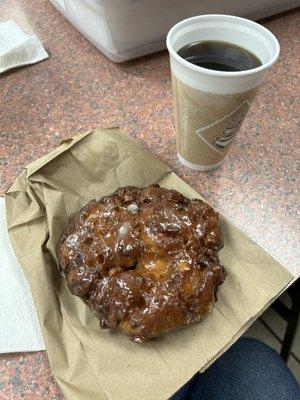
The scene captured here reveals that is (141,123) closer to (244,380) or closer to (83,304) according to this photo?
(83,304)

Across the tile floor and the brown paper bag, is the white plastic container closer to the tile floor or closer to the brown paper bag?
the brown paper bag

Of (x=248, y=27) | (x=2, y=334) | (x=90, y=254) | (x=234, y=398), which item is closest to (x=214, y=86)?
(x=248, y=27)

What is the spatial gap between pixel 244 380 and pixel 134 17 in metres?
0.69

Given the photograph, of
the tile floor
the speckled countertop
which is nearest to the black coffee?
the speckled countertop

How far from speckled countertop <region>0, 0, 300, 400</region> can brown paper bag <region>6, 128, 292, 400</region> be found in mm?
37

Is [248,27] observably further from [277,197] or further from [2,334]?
[2,334]

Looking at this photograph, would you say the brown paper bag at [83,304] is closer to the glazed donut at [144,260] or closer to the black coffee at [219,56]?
the glazed donut at [144,260]

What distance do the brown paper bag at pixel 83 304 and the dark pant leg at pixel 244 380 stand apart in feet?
0.98

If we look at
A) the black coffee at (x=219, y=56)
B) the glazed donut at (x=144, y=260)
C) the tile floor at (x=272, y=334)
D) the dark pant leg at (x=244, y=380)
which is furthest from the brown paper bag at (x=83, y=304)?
the tile floor at (x=272, y=334)

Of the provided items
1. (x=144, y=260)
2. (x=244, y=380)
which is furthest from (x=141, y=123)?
(x=244, y=380)

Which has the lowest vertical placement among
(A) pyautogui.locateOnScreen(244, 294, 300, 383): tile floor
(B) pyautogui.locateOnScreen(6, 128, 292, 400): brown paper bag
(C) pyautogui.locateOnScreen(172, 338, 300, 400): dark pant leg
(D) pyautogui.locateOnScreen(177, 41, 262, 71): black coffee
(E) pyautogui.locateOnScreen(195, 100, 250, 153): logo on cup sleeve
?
(A) pyautogui.locateOnScreen(244, 294, 300, 383): tile floor

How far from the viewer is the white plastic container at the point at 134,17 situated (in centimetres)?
62

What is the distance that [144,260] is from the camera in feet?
1.44

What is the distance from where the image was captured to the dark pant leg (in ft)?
2.25
